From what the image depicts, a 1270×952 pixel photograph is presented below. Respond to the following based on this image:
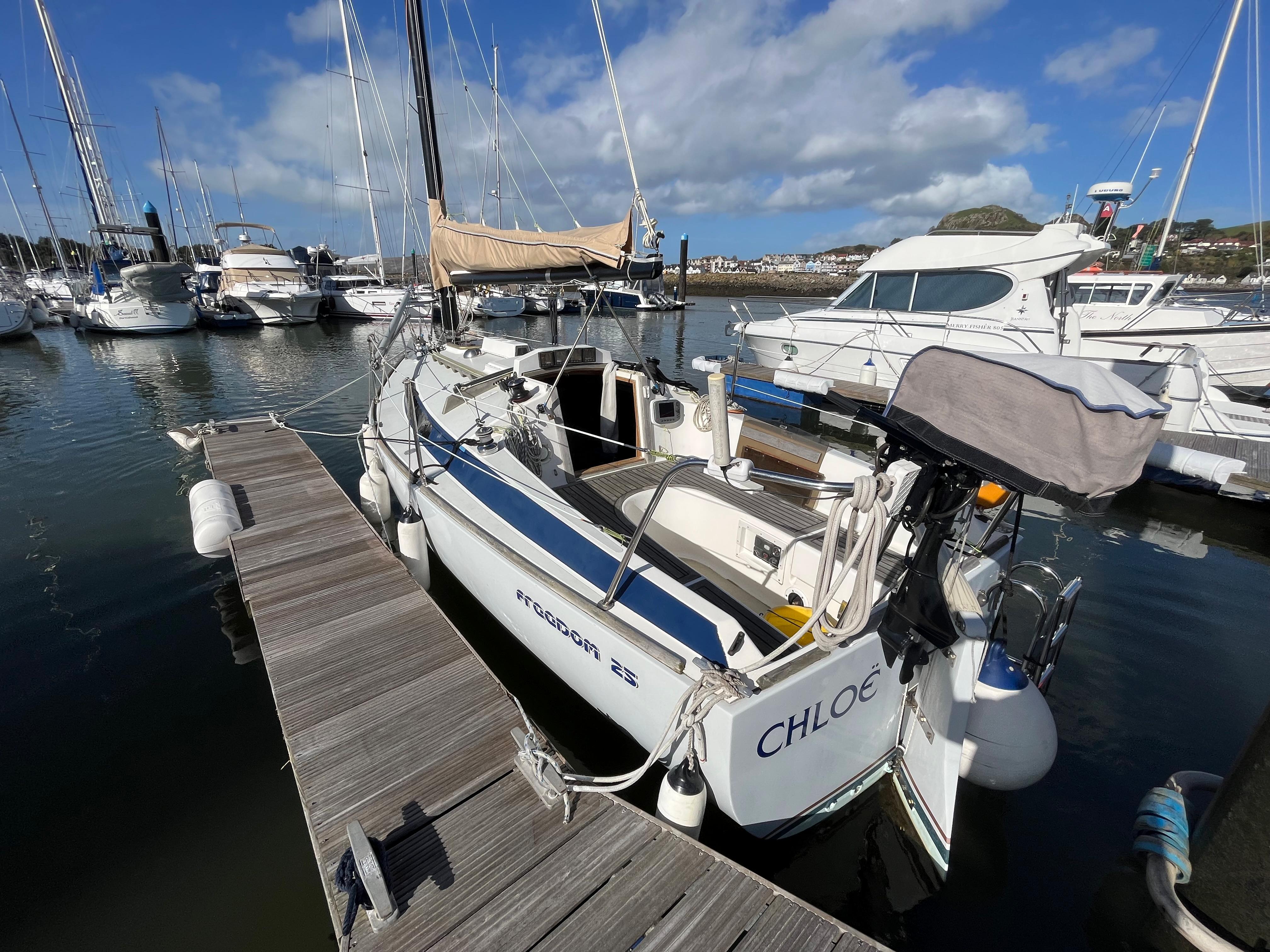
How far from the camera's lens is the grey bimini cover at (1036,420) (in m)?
1.77

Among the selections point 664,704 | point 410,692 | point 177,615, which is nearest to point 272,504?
point 177,615

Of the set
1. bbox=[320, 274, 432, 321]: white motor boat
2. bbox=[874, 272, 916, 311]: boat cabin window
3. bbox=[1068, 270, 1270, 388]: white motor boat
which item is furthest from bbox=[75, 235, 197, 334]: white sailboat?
bbox=[1068, 270, 1270, 388]: white motor boat

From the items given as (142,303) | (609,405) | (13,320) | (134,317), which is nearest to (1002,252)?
(609,405)

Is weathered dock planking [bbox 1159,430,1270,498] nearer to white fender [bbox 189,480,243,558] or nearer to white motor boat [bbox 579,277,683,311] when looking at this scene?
white fender [bbox 189,480,243,558]

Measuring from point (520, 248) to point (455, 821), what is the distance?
4281mm

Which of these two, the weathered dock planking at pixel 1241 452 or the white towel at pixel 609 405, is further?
the weathered dock planking at pixel 1241 452

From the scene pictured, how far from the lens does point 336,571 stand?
486 centimetres

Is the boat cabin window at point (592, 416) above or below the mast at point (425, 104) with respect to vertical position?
below

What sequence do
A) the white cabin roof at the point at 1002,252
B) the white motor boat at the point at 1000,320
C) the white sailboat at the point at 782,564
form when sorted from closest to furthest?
the white sailboat at the point at 782,564 < the white cabin roof at the point at 1002,252 < the white motor boat at the point at 1000,320

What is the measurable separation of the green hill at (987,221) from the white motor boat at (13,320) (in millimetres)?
31959

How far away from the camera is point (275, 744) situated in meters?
3.73

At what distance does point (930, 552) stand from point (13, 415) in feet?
55.1

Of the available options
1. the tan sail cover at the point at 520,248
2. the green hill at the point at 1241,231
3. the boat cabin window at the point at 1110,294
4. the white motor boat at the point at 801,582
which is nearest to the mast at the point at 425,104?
the tan sail cover at the point at 520,248

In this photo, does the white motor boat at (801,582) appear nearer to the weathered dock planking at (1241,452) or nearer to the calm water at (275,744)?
the calm water at (275,744)
